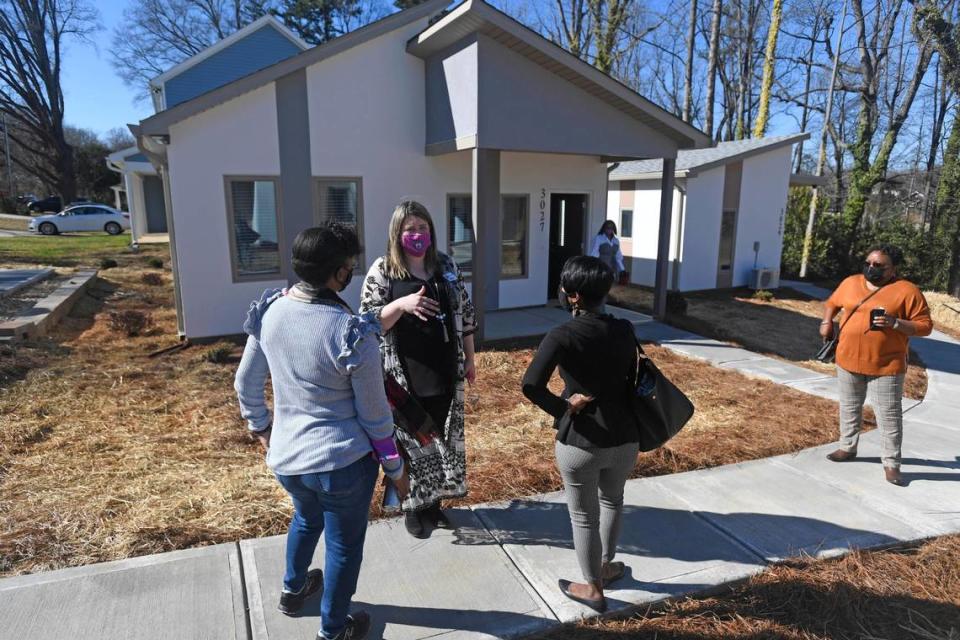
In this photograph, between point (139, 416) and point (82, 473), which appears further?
point (139, 416)

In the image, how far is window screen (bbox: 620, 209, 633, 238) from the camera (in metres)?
14.2

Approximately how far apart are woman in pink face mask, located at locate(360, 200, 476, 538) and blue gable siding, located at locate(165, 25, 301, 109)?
1325 centimetres

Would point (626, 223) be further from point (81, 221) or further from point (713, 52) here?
point (81, 221)

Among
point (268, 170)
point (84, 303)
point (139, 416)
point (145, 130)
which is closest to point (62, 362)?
point (139, 416)

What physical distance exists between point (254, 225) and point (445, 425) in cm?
594

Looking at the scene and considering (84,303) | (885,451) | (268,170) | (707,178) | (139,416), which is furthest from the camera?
(707,178)

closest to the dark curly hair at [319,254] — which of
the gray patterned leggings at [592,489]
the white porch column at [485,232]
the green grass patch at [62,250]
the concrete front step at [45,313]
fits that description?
the gray patterned leggings at [592,489]

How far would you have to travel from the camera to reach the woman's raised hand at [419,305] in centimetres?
272

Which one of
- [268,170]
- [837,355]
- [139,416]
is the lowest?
[139,416]

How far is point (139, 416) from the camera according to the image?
17.2 ft

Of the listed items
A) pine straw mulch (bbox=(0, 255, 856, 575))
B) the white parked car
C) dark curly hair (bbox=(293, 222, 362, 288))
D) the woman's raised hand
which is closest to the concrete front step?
pine straw mulch (bbox=(0, 255, 856, 575))

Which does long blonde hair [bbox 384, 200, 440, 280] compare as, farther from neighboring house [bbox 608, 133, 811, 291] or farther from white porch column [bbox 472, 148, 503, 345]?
neighboring house [bbox 608, 133, 811, 291]

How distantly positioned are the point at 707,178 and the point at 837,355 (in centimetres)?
983

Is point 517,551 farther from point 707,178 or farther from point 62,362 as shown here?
point 707,178
